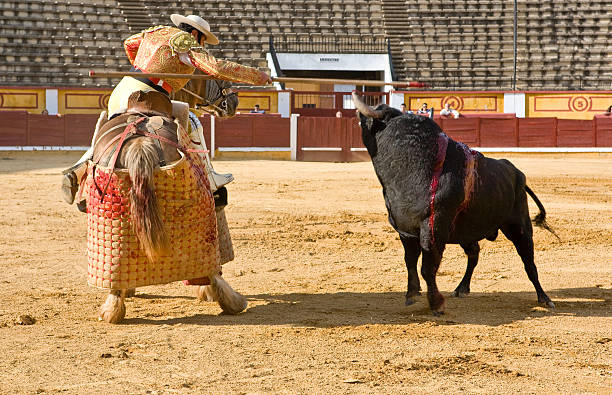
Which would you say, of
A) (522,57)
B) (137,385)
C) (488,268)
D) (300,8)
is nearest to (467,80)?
(522,57)

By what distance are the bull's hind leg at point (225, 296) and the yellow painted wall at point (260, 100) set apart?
15.8 m

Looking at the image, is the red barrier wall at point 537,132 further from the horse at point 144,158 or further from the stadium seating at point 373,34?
the horse at point 144,158

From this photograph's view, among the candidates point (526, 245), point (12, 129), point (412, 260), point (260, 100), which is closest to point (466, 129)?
point (260, 100)

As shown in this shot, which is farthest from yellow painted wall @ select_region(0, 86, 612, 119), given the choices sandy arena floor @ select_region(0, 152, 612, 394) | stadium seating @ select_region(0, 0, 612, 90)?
sandy arena floor @ select_region(0, 152, 612, 394)

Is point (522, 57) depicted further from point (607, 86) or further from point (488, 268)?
point (488, 268)

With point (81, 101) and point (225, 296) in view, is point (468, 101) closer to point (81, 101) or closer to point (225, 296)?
point (81, 101)

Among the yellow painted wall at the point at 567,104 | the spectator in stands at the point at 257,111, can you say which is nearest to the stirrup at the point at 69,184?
the spectator in stands at the point at 257,111

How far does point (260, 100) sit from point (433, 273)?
53.6 ft

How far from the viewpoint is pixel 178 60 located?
3.86 m

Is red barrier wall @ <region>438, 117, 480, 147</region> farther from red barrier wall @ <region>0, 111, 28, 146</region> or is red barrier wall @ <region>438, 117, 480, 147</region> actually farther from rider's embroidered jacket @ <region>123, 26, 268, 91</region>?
rider's embroidered jacket @ <region>123, 26, 268, 91</region>

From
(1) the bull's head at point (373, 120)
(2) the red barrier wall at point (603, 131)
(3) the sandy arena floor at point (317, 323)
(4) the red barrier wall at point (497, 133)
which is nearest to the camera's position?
(3) the sandy arena floor at point (317, 323)

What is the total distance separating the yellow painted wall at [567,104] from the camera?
19812 mm

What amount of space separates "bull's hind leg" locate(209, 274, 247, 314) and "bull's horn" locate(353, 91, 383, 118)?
1.06 metres

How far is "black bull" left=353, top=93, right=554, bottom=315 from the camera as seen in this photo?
380 cm
